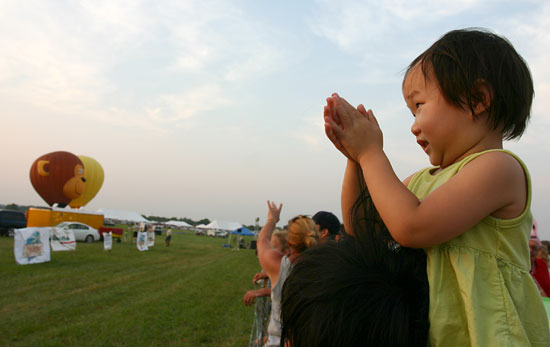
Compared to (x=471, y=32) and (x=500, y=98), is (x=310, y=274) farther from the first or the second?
(x=471, y=32)

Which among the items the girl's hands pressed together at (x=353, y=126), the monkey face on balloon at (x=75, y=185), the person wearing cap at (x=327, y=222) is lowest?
the person wearing cap at (x=327, y=222)

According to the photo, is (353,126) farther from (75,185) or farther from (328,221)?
(75,185)

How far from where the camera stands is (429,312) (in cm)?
73

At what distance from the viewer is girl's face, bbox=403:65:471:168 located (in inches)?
34.7

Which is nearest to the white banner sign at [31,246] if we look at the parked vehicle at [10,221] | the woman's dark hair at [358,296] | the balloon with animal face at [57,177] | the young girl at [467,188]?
the parked vehicle at [10,221]

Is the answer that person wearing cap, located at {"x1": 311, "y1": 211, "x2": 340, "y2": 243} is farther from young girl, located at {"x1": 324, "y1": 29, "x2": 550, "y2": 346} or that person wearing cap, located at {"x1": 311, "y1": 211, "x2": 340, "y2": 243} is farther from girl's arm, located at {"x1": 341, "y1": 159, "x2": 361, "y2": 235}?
young girl, located at {"x1": 324, "y1": 29, "x2": 550, "y2": 346}

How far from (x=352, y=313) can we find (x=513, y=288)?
0.32m

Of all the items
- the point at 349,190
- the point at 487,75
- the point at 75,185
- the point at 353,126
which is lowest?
the point at 349,190

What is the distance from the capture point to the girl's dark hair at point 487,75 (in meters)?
0.86

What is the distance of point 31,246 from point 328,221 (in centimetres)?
1385

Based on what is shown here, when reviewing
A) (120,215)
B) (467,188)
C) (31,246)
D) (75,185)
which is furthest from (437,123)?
(120,215)

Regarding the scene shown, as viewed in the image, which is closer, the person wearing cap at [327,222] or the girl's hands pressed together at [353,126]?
the girl's hands pressed together at [353,126]

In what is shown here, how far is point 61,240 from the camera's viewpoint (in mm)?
19078

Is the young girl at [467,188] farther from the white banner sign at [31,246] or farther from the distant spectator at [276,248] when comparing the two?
the white banner sign at [31,246]
